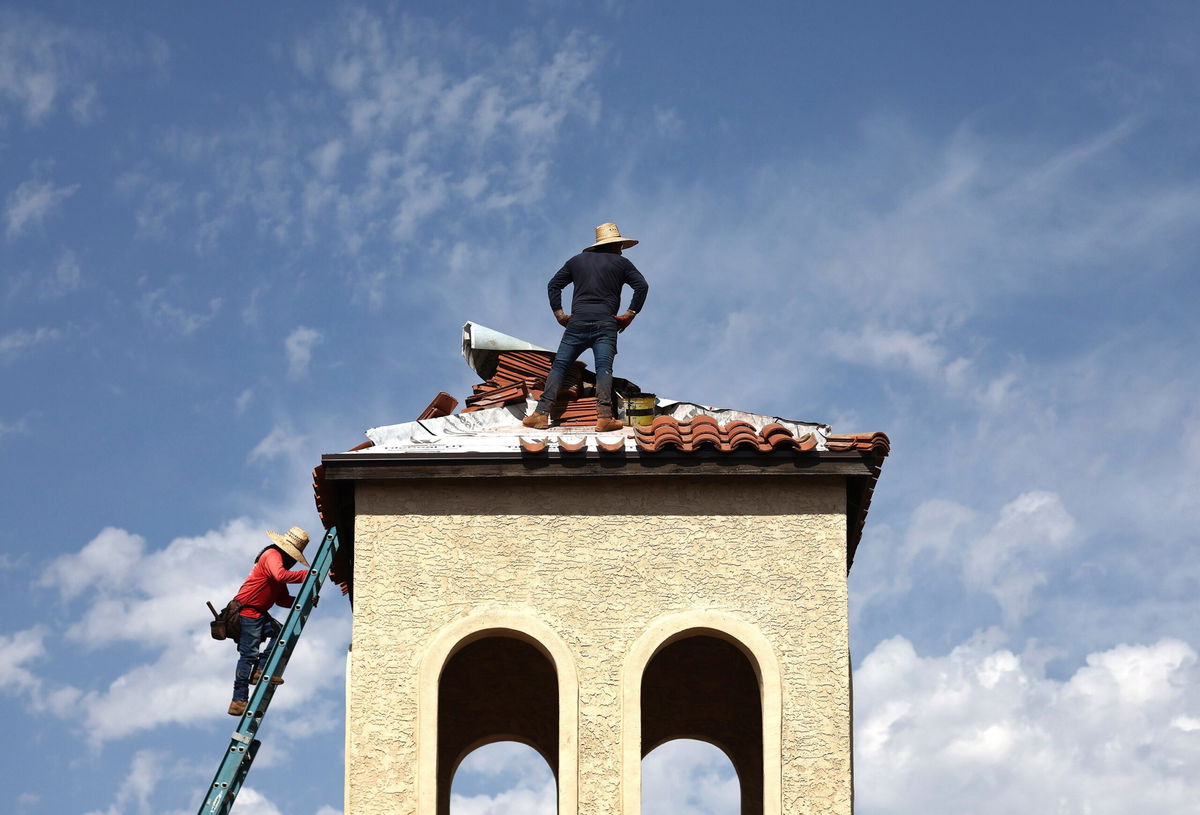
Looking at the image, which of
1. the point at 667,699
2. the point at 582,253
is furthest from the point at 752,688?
A: the point at 582,253

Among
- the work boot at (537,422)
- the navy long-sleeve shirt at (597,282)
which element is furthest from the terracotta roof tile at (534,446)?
the navy long-sleeve shirt at (597,282)

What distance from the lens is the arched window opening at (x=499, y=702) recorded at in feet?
76.9

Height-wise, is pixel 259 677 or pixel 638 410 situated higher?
pixel 638 410

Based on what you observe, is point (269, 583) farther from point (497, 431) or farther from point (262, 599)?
point (497, 431)

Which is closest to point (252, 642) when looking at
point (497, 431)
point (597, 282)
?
point (497, 431)

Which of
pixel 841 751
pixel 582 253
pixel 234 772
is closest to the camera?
pixel 841 751

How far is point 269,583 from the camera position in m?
21.5

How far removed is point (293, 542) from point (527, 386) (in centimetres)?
305

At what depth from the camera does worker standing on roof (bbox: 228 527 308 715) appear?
20953 millimetres

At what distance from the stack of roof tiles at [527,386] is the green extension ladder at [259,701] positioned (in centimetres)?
227

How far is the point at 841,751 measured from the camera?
19078 millimetres

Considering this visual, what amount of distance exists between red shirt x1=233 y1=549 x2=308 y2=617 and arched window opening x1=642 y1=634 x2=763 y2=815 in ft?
14.5

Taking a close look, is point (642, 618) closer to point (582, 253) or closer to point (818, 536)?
point (818, 536)

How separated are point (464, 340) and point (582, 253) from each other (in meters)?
1.85
